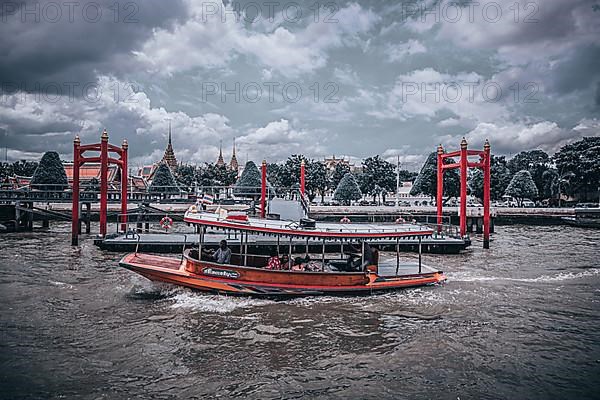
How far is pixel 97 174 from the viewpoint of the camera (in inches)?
2596

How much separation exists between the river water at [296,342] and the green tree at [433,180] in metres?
40.9

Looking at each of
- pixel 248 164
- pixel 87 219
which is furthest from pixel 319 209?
pixel 87 219

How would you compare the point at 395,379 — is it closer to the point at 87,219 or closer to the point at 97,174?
the point at 87,219

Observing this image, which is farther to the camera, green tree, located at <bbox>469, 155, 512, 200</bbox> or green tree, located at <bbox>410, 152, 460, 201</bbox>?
green tree, located at <bbox>469, 155, 512, 200</bbox>

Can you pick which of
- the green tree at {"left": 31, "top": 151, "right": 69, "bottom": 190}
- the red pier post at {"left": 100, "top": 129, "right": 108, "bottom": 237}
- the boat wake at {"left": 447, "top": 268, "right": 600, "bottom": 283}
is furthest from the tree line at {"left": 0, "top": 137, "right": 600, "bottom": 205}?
the boat wake at {"left": 447, "top": 268, "right": 600, "bottom": 283}

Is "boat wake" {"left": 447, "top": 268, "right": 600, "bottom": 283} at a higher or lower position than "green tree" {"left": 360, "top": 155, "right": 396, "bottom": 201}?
lower

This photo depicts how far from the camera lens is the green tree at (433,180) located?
5612 centimetres

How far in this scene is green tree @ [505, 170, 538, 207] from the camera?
2574 inches

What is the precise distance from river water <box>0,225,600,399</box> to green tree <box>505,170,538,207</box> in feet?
176

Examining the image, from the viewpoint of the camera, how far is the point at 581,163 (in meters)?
60.6

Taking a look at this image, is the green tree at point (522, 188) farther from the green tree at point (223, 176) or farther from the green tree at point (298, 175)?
the green tree at point (223, 176)

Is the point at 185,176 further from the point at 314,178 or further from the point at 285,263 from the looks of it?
the point at 285,263

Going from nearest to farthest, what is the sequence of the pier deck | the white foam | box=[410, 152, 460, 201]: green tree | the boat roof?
the boat roof
the white foam
the pier deck
box=[410, 152, 460, 201]: green tree

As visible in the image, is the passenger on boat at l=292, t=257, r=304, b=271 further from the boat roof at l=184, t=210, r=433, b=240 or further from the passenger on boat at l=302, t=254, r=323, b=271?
the boat roof at l=184, t=210, r=433, b=240
